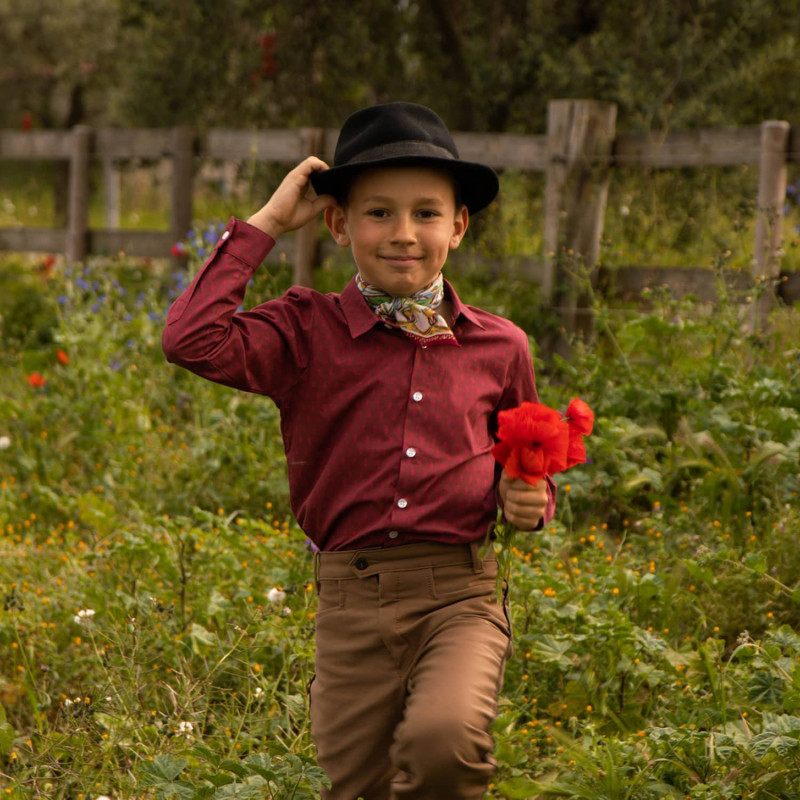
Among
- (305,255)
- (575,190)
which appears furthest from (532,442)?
(305,255)

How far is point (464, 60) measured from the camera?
372 inches

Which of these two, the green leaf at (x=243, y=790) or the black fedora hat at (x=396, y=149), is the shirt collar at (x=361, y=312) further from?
the green leaf at (x=243, y=790)

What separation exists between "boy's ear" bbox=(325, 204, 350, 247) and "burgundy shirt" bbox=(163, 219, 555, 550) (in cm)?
11

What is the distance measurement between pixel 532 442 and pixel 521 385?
51cm

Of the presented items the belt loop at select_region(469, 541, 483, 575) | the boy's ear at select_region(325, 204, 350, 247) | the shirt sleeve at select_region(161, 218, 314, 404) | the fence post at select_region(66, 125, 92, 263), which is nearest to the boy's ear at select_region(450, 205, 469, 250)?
the boy's ear at select_region(325, 204, 350, 247)

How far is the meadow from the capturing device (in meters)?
2.60

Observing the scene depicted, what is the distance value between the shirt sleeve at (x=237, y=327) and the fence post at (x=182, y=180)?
612cm

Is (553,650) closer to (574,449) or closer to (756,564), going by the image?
(756,564)

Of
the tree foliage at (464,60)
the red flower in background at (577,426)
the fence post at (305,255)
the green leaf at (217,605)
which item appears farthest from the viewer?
the tree foliage at (464,60)

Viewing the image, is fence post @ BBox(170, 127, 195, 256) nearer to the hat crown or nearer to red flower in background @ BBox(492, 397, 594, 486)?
the hat crown

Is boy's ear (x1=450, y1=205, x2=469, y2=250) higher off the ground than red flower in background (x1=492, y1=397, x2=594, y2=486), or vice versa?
boy's ear (x1=450, y1=205, x2=469, y2=250)

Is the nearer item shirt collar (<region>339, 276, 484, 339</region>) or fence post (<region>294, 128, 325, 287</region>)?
shirt collar (<region>339, 276, 484, 339</region>)

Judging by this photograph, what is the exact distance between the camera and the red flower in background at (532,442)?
2.14 meters

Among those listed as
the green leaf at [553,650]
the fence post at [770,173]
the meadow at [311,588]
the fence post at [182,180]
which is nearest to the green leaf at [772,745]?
the meadow at [311,588]
